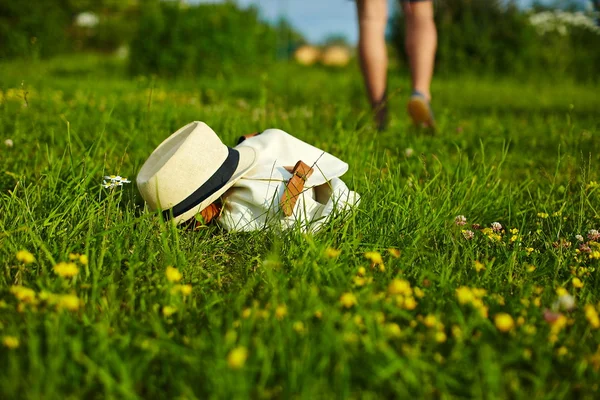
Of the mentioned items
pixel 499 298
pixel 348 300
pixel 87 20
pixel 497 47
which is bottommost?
pixel 87 20

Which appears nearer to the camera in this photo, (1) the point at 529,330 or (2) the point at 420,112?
(1) the point at 529,330

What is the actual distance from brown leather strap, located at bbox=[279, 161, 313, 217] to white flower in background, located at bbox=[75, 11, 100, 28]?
19.3 metres

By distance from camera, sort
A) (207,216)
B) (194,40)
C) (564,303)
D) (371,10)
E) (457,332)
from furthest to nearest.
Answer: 1. (194,40)
2. (371,10)
3. (207,216)
4. (564,303)
5. (457,332)

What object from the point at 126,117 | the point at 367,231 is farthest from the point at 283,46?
the point at 367,231

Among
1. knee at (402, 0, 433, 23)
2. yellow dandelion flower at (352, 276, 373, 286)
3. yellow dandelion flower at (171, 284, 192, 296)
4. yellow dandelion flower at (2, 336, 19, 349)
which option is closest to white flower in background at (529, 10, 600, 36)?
knee at (402, 0, 433, 23)

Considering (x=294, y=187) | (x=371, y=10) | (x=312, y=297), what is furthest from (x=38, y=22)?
(x=312, y=297)

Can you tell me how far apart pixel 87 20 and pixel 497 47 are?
672 inches

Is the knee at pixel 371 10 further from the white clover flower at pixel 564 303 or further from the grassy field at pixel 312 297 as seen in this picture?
Answer: the white clover flower at pixel 564 303

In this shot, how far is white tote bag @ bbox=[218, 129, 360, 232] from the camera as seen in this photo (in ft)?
7.16

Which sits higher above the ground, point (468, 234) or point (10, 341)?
point (10, 341)

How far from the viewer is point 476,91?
721 cm

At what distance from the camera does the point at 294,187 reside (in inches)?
86.7

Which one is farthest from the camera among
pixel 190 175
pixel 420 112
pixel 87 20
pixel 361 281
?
pixel 87 20

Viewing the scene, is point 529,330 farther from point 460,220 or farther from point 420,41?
point 420,41
